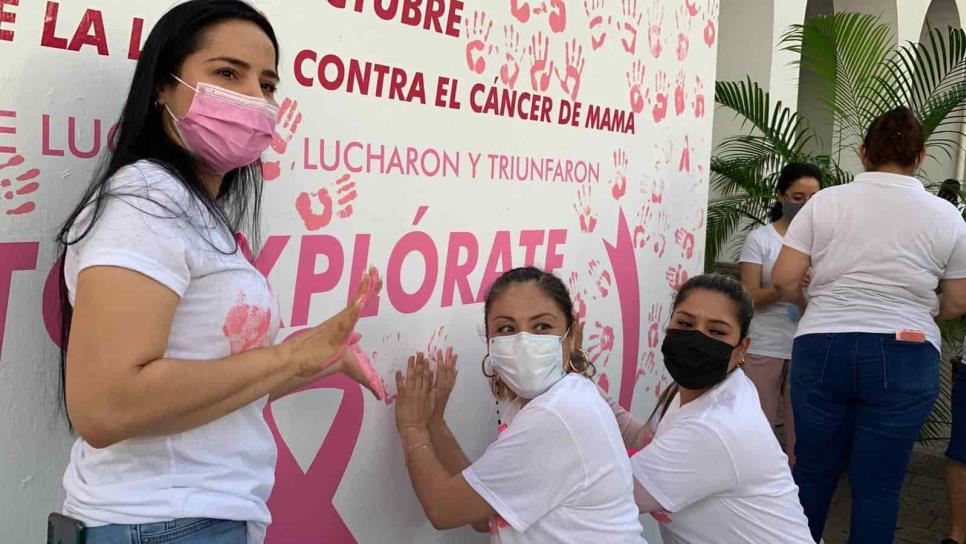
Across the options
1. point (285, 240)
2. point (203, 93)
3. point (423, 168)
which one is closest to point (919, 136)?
point (423, 168)

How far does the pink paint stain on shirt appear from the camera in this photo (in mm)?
1220

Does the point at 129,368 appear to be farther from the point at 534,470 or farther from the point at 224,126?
the point at 534,470

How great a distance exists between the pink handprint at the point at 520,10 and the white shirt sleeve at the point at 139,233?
54.0 inches

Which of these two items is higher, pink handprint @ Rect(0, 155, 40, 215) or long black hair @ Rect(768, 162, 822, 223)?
long black hair @ Rect(768, 162, 822, 223)

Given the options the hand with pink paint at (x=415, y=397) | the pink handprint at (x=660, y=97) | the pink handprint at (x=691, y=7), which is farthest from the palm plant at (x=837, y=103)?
the hand with pink paint at (x=415, y=397)

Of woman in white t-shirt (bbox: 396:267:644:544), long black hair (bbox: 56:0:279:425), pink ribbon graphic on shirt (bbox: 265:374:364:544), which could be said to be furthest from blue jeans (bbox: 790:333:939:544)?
long black hair (bbox: 56:0:279:425)

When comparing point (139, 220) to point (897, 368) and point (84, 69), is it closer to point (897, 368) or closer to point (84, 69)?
point (84, 69)

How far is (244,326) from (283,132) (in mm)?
645

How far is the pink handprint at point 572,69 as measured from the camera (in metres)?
2.54

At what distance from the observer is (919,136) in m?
3.01

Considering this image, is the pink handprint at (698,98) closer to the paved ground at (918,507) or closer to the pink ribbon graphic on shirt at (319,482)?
the pink ribbon graphic on shirt at (319,482)

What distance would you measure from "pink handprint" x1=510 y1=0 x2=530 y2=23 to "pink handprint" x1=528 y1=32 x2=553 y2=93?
69 millimetres

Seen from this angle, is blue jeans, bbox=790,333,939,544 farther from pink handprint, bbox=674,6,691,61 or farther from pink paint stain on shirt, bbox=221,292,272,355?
pink paint stain on shirt, bbox=221,292,272,355

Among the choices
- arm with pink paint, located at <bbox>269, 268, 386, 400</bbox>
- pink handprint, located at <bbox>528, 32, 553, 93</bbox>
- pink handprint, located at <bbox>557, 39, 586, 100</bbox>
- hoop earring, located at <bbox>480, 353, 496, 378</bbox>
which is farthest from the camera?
pink handprint, located at <bbox>557, 39, 586, 100</bbox>
